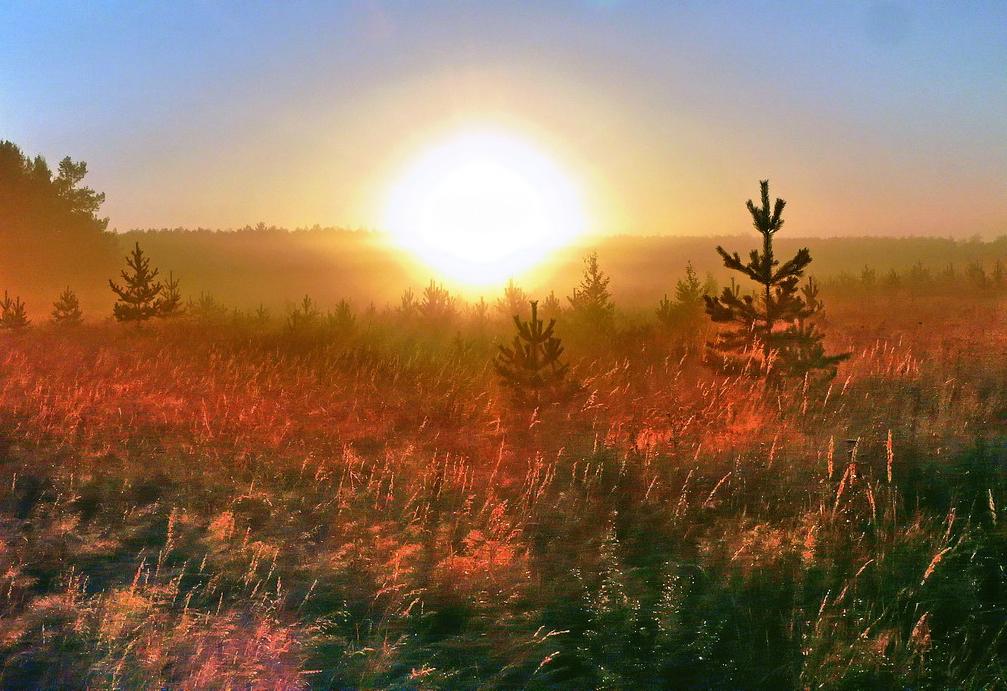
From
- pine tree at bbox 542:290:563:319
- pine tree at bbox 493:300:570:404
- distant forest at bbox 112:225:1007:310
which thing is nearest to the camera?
pine tree at bbox 493:300:570:404

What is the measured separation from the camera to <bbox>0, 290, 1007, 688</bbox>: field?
13.5 ft

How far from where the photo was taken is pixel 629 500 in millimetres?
6754

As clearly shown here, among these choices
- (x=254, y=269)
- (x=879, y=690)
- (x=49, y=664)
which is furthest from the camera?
(x=254, y=269)

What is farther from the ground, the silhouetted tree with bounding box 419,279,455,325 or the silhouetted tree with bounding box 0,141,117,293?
the silhouetted tree with bounding box 0,141,117,293

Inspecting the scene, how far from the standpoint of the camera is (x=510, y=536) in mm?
6000

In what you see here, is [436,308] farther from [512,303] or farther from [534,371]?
[534,371]

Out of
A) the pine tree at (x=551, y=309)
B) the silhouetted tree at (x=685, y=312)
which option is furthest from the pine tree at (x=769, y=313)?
the pine tree at (x=551, y=309)

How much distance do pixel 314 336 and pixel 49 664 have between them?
46.3ft

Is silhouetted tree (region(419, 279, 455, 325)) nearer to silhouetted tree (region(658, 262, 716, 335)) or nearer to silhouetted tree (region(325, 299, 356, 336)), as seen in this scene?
silhouetted tree (region(325, 299, 356, 336))

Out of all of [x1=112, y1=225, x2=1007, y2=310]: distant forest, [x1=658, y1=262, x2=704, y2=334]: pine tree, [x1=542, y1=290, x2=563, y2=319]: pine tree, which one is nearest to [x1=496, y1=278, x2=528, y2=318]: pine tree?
[x1=542, y1=290, x2=563, y2=319]: pine tree

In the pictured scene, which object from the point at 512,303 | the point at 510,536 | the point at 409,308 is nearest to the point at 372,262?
the point at 409,308

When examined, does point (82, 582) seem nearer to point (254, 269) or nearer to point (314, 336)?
point (314, 336)

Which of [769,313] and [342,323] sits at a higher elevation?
[769,313]

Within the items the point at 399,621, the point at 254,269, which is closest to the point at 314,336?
the point at 399,621
